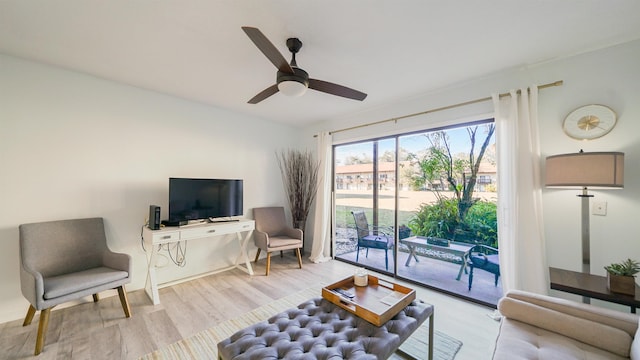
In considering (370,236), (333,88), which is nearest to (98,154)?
(333,88)

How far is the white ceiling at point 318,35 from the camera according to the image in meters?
1.53

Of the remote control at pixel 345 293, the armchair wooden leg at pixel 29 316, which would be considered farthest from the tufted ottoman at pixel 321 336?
the armchair wooden leg at pixel 29 316

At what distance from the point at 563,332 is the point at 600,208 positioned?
4.06 ft

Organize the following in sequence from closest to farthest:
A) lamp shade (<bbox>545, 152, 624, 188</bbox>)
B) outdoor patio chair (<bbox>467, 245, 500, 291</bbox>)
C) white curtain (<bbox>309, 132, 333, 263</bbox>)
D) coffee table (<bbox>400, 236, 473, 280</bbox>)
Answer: lamp shade (<bbox>545, 152, 624, 188</bbox>) → outdoor patio chair (<bbox>467, 245, 500, 291</bbox>) → coffee table (<bbox>400, 236, 473, 280</bbox>) → white curtain (<bbox>309, 132, 333, 263</bbox>)

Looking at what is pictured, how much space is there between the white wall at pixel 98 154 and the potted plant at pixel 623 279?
3.92m

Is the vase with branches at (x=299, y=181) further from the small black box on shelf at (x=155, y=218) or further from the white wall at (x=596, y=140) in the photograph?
the white wall at (x=596, y=140)

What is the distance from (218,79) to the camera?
2.56m

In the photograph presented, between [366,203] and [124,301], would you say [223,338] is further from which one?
[366,203]

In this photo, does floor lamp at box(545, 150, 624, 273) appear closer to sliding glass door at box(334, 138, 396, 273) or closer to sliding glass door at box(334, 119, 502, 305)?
sliding glass door at box(334, 119, 502, 305)

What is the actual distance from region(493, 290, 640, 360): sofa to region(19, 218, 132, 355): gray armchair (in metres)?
2.99

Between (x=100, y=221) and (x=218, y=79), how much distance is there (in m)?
1.97

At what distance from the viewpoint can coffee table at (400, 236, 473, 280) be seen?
276 centimetres

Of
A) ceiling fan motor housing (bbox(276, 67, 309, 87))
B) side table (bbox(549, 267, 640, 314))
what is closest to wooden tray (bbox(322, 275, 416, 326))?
side table (bbox(549, 267, 640, 314))

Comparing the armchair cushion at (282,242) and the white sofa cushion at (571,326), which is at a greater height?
the white sofa cushion at (571,326)
